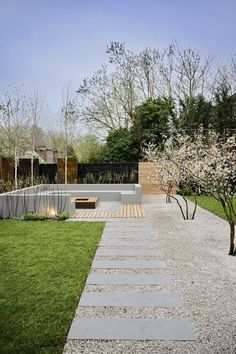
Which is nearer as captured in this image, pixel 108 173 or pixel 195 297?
pixel 195 297

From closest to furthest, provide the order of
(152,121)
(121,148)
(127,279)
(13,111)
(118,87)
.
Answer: (127,279) < (13,111) < (121,148) < (152,121) < (118,87)

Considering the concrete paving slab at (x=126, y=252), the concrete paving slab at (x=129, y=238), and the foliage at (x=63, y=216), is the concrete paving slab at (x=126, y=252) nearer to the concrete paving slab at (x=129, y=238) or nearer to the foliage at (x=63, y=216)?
the concrete paving slab at (x=129, y=238)

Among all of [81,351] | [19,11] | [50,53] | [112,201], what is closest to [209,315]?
[81,351]

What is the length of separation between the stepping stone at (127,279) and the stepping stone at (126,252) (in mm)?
884

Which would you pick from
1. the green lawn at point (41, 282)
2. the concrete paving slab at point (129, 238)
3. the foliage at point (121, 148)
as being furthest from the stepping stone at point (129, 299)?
the foliage at point (121, 148)

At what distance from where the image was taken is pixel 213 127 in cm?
1727

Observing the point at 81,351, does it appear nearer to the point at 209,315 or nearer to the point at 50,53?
the point at 209,315

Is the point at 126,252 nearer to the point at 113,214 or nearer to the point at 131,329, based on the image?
the point at 131,329

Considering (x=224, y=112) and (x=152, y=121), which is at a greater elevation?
(x=224, y=112)

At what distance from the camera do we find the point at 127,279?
368 centimetres

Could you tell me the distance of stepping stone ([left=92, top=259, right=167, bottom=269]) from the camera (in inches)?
162

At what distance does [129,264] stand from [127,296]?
106cm

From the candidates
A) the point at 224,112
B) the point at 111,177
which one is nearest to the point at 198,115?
the point at 224,112

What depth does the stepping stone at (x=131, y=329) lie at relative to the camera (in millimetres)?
2398
